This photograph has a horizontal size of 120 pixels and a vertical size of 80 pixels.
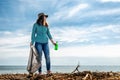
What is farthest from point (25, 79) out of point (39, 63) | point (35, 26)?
point (35, 26)

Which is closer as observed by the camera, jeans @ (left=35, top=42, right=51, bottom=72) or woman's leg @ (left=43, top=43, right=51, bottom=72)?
jeans @ (left=35, top=42, right=51, bottom=72)

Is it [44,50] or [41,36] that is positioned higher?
[41,36]

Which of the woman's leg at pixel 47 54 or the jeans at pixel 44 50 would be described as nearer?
the jeans at pixel 44 50

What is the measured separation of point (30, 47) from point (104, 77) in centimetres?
352

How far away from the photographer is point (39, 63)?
1583 cm

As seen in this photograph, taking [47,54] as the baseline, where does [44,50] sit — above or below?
above

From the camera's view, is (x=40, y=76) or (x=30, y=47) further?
(x=30, y=47)

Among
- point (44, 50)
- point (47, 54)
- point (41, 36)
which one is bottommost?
point (47, 54)

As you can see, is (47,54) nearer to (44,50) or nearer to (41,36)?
(44,50)

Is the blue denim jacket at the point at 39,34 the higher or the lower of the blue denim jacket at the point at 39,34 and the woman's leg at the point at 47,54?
the higher

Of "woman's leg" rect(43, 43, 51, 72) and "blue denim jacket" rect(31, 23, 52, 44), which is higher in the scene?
"blue denim jacket" rect(31, 23, 52, 44)

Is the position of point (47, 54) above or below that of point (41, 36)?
below

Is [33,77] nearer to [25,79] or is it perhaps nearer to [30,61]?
[25,79]

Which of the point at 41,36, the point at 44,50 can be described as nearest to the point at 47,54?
the point at 44,50
